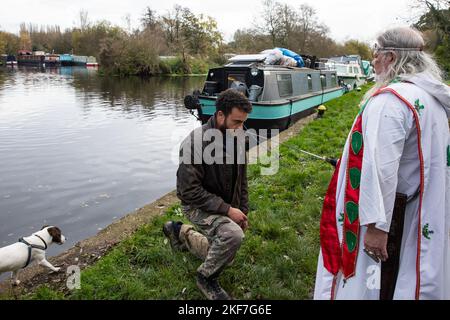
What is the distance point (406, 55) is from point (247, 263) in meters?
2.70

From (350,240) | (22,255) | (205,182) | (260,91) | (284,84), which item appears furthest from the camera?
(284,84)

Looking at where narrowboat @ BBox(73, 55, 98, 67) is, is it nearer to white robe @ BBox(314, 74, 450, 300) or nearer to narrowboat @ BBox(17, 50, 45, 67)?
narrowboat @ BBox(17, 50, 45, 67)

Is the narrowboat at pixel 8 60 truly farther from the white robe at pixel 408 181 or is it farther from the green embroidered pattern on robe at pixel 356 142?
the white robe at pixel 408 181

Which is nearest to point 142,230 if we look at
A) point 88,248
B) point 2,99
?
point 88,248

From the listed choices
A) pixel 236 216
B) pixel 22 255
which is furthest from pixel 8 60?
pixel 236 216

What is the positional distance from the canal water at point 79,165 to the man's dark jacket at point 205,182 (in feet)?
10.4

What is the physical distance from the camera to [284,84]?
15.0m

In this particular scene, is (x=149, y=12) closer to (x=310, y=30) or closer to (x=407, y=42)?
(x=310, y=30)

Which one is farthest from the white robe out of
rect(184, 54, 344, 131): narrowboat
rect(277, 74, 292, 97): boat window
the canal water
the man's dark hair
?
rect(277, 74, 292, 97): boat window

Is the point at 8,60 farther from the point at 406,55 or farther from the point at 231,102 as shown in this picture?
the point at 406,55

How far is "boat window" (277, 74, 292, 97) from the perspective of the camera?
572 inches

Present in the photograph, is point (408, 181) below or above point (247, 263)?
above

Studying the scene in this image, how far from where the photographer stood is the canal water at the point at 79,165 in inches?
278

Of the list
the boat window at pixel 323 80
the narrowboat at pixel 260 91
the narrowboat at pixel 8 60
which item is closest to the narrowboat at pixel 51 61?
the narrowboat at pixel 8 60
